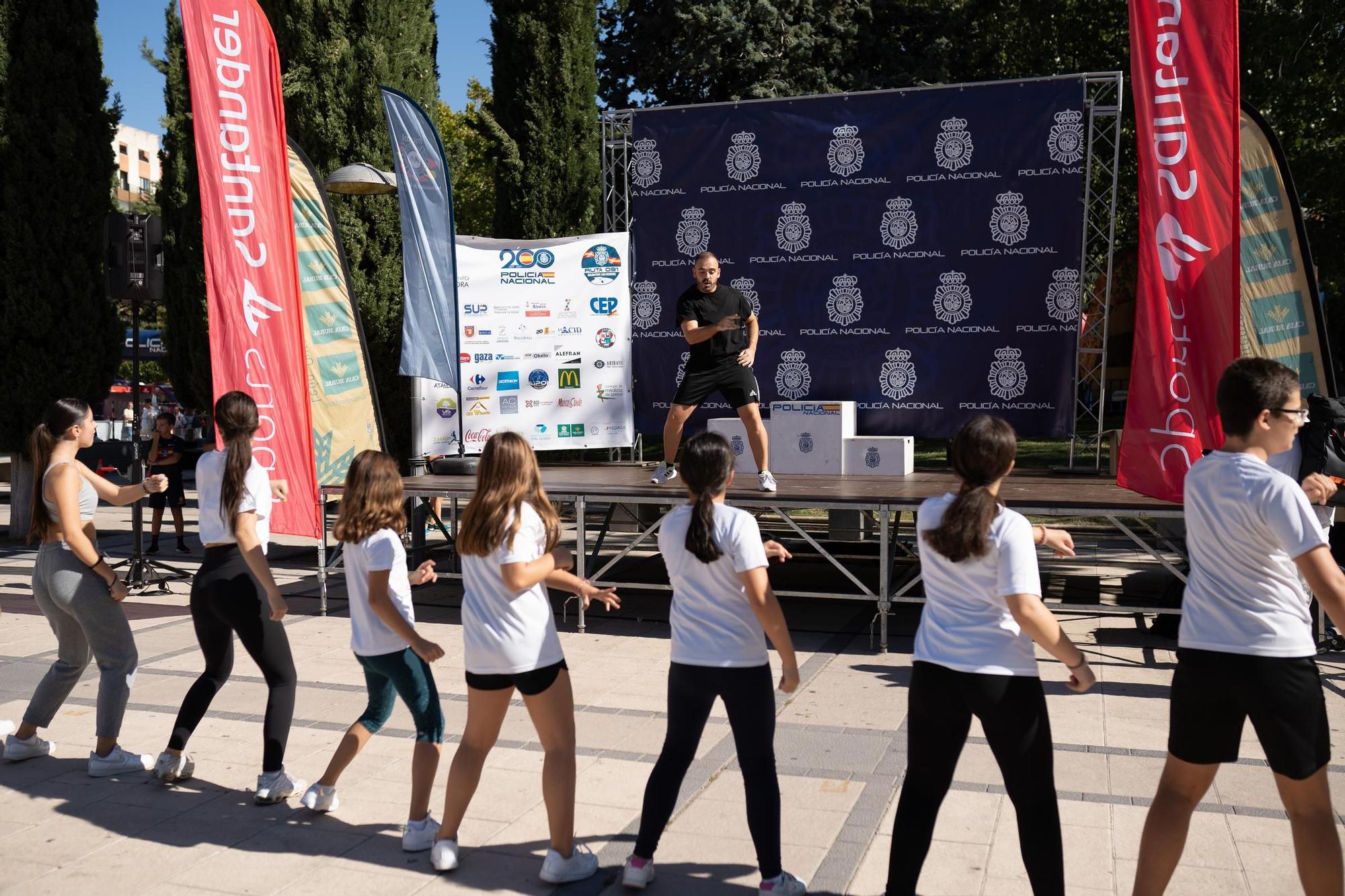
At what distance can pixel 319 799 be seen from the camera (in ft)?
15.7

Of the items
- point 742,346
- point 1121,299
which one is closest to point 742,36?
point 1121,299

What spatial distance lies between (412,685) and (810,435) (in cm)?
832

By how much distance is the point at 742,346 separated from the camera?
9.55 m

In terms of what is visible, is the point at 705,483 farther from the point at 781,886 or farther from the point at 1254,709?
the point at 1254,709

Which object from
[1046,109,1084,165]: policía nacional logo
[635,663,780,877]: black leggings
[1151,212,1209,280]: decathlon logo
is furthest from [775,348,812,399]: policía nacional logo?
[635,663,780,877]: black leggings

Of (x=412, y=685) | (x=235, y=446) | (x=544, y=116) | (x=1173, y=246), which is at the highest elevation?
(x=544, y=116)

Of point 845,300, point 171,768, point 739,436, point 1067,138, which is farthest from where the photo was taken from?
point 845,300

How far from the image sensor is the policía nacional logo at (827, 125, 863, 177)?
12852mm

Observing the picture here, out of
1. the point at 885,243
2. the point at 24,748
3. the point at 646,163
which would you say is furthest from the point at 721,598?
the point at 646,163

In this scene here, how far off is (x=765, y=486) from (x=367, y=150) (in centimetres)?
818

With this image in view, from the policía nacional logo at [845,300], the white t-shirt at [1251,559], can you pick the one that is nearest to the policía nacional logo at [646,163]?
the policía nacional logo at [845,300]

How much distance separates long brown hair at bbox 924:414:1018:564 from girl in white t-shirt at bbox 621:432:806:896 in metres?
0.59

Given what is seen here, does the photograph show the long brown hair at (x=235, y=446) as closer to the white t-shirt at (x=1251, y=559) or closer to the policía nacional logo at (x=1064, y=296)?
the white t-shirt at (x=1251, y=559)

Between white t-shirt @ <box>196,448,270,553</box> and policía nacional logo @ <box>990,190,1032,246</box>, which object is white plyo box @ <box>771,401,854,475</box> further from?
white t-shirt @ <box>196,448,270,553</box>
